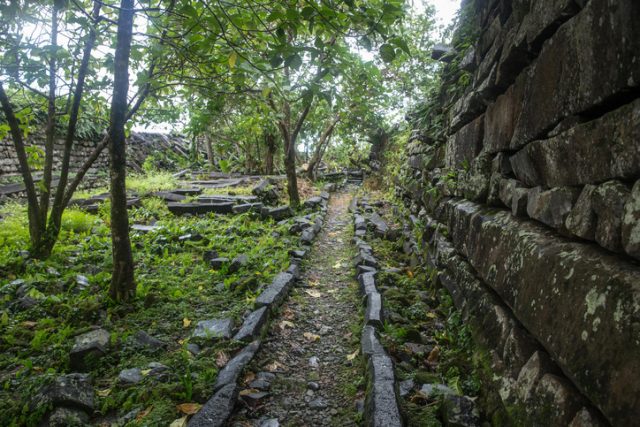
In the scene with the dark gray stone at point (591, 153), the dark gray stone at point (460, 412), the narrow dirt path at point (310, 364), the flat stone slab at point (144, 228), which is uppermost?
the dark gray stone at point (591, 153)

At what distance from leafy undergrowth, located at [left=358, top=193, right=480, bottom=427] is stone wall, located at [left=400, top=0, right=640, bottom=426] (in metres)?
0.30

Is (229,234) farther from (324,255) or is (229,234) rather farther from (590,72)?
(590,72)

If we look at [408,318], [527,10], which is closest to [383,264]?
[408,318]

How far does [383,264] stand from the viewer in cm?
590

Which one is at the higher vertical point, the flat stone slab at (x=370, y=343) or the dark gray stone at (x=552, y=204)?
the dark gray stone at (x=552, y=204)

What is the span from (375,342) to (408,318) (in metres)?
0.91

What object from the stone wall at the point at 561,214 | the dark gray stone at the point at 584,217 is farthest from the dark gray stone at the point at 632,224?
the dark gray stone at the point at 584,217

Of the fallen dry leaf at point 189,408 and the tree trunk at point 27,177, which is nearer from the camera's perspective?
the fallen dry leaf at point 189,408

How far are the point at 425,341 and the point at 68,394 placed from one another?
2.93 metres

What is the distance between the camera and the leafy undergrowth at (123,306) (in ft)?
8.61

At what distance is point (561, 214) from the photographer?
196 cm

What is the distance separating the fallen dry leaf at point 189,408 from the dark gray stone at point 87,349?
1039 millimetres

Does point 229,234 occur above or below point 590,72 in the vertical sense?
below

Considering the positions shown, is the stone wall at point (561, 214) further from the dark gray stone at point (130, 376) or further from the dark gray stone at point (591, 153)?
the dark gray stone at point (130, 376)
